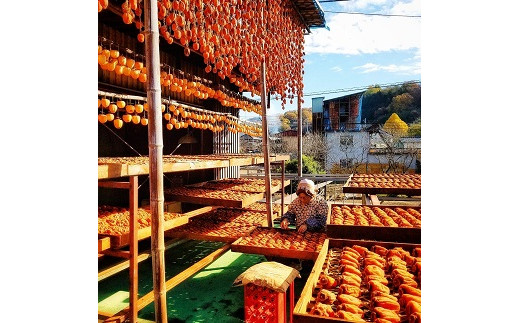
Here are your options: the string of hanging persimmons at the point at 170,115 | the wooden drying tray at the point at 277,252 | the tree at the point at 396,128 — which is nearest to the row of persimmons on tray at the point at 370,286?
the wooden drying tray at the point at 277,252

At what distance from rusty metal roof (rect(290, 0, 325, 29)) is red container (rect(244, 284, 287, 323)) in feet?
23.1

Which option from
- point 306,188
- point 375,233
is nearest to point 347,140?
point 306,188

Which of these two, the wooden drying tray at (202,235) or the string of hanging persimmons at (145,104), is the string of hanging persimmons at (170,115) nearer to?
the string of hanging persimmons at (145,104)

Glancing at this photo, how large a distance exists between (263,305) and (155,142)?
1.77 m

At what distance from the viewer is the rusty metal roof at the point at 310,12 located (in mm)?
8040

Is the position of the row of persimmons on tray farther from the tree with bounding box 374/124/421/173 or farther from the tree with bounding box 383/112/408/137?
the tree with bounding box 383/112/408/137

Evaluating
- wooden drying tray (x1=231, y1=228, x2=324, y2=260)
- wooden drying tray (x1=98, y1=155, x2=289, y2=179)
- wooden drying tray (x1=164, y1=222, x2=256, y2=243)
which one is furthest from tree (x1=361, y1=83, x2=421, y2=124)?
wooden drying tray (x1=231, y1=228, x2=324, y2=260)

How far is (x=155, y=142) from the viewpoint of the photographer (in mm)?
2637

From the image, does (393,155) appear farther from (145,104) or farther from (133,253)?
(133,253)

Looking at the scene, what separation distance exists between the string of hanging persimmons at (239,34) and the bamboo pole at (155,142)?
0.96 m

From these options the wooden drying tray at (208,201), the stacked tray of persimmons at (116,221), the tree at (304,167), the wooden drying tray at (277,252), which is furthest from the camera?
the tree at (304,167)
